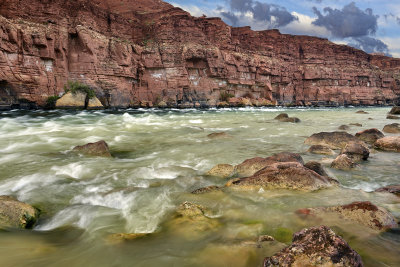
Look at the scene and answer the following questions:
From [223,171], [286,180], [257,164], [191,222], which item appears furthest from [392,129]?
[191,222]

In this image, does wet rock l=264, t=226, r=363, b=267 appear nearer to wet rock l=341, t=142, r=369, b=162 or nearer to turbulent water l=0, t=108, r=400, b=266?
turbulent water l=0, t=108, r=400, b=266

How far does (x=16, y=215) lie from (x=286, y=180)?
386 centimetres

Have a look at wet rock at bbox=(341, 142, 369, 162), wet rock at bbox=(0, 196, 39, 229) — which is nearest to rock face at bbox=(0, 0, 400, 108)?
wet rock at bbox=(0, 196, 39, 229)

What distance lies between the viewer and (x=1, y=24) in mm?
20297

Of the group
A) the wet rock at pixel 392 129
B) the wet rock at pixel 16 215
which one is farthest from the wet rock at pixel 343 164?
the wet rock at pixel 392 129

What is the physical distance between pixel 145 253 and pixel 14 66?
1027 inches

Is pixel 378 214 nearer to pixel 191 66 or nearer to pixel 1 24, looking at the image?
pixel 1 24

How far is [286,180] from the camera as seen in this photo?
12.3 feet

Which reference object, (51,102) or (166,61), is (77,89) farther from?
(166,61)

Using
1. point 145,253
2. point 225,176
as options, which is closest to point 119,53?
point 225,176

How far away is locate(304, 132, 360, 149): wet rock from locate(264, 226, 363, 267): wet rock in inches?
248

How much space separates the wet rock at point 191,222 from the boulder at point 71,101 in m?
23.9

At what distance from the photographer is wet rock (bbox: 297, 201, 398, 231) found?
2451 millimetres

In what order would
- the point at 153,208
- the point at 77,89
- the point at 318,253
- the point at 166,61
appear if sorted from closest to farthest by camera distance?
the point at 318,253
the point at 153,208
the point at 77,89
the point at 166,61
